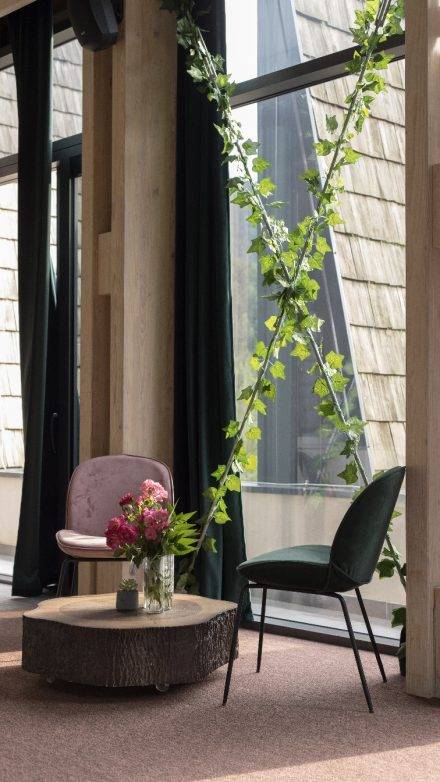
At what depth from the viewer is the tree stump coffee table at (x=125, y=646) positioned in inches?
130

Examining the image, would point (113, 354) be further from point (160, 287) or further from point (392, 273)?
point (392, 273)

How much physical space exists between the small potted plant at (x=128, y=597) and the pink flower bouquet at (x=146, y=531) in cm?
19

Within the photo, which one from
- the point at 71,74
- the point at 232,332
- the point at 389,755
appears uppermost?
the point at 71,74

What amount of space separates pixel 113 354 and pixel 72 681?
1838mm

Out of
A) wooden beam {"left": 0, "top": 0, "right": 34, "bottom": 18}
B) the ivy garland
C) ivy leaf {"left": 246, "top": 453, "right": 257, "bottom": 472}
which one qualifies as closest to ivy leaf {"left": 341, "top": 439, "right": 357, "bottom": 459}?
the ivy garland

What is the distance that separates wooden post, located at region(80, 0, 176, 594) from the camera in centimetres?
475

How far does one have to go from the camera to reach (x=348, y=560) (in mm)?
3219

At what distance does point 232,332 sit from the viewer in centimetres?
470

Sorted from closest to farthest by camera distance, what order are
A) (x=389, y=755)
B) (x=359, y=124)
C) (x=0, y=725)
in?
(x=389, y=755)
(x=0, y=725)
(x=359, y=124)

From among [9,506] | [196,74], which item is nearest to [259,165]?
[196,74]

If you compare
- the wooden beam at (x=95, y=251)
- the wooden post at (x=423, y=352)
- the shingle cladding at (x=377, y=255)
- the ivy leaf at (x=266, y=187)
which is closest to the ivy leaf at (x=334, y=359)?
the shingle cladding at (x=377, y=255)

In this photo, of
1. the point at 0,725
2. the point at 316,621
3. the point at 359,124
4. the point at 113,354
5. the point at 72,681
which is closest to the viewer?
the point at 0,725

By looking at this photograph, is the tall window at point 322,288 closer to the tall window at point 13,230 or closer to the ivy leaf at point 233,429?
the ivy leaf at point 233,429

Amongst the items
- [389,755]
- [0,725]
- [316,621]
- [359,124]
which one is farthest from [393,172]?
[0,725]
